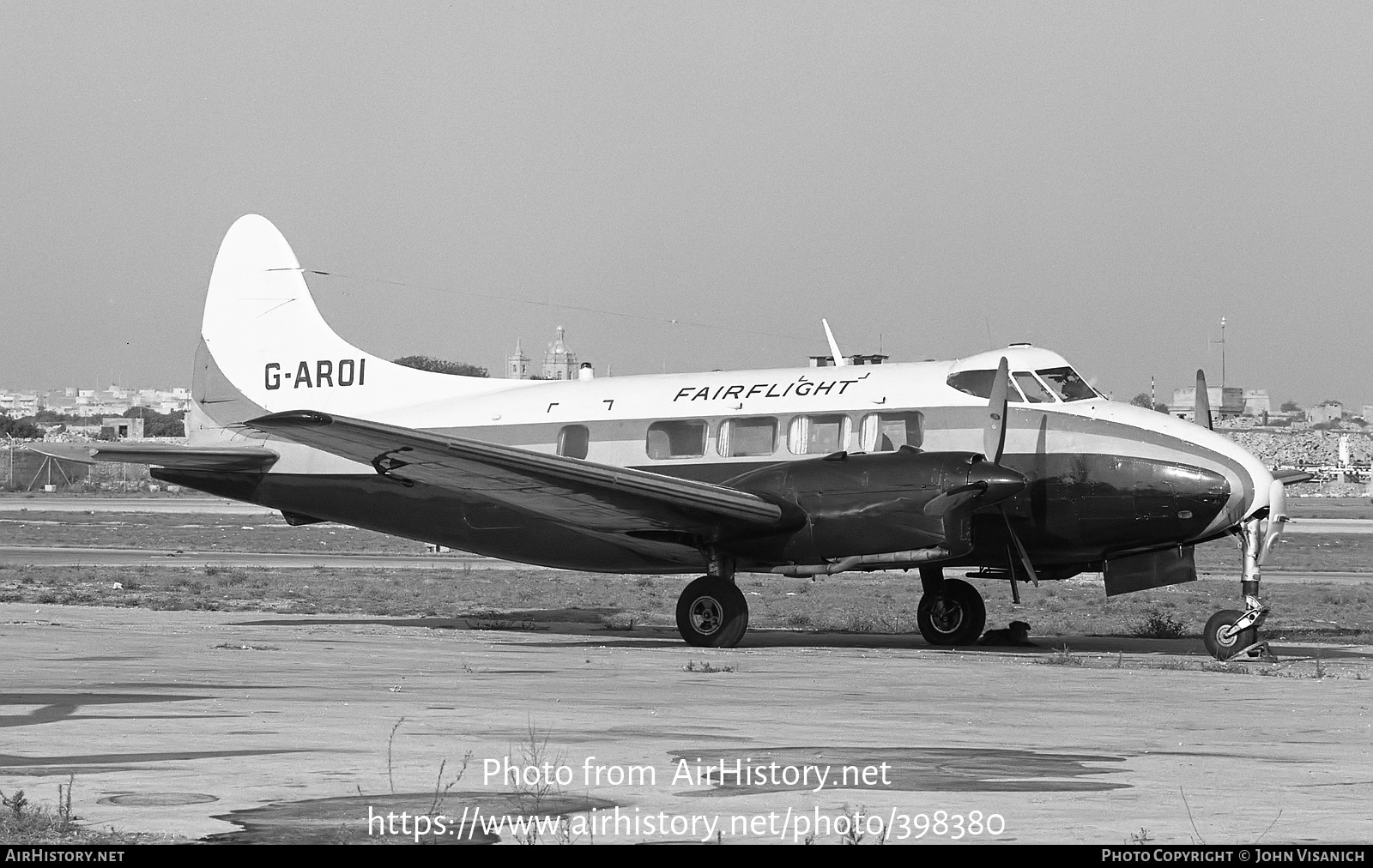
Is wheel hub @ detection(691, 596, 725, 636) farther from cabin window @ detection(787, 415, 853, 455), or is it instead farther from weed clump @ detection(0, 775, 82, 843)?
weed clump @ detection(0, 775, 82, 843)

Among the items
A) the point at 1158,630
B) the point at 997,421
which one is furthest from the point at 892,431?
the point at 1158,630

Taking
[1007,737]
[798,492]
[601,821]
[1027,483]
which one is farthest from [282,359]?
[601,821]

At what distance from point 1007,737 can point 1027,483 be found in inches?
321

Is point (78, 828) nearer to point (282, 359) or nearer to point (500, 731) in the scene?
point (500, 731)

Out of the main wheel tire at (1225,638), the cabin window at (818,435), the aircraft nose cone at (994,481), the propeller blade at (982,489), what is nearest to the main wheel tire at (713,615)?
the cabin window at (818,435)

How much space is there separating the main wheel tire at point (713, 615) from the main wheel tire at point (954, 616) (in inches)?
116

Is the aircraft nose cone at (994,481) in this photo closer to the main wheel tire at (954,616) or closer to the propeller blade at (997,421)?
the propeller blade at (997,421)

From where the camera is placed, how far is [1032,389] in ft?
63.2

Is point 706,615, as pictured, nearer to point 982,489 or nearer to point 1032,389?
point 982,489

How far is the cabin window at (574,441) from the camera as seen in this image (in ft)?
70.0

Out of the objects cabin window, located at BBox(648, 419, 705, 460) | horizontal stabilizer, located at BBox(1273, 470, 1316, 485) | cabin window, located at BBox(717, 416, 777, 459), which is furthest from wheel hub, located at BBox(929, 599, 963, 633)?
horizontal stabilizer, located at BBox(1273, 470, 1316, 485)

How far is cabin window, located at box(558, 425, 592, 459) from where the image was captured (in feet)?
70.0

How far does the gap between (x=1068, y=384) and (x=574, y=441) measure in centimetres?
674
